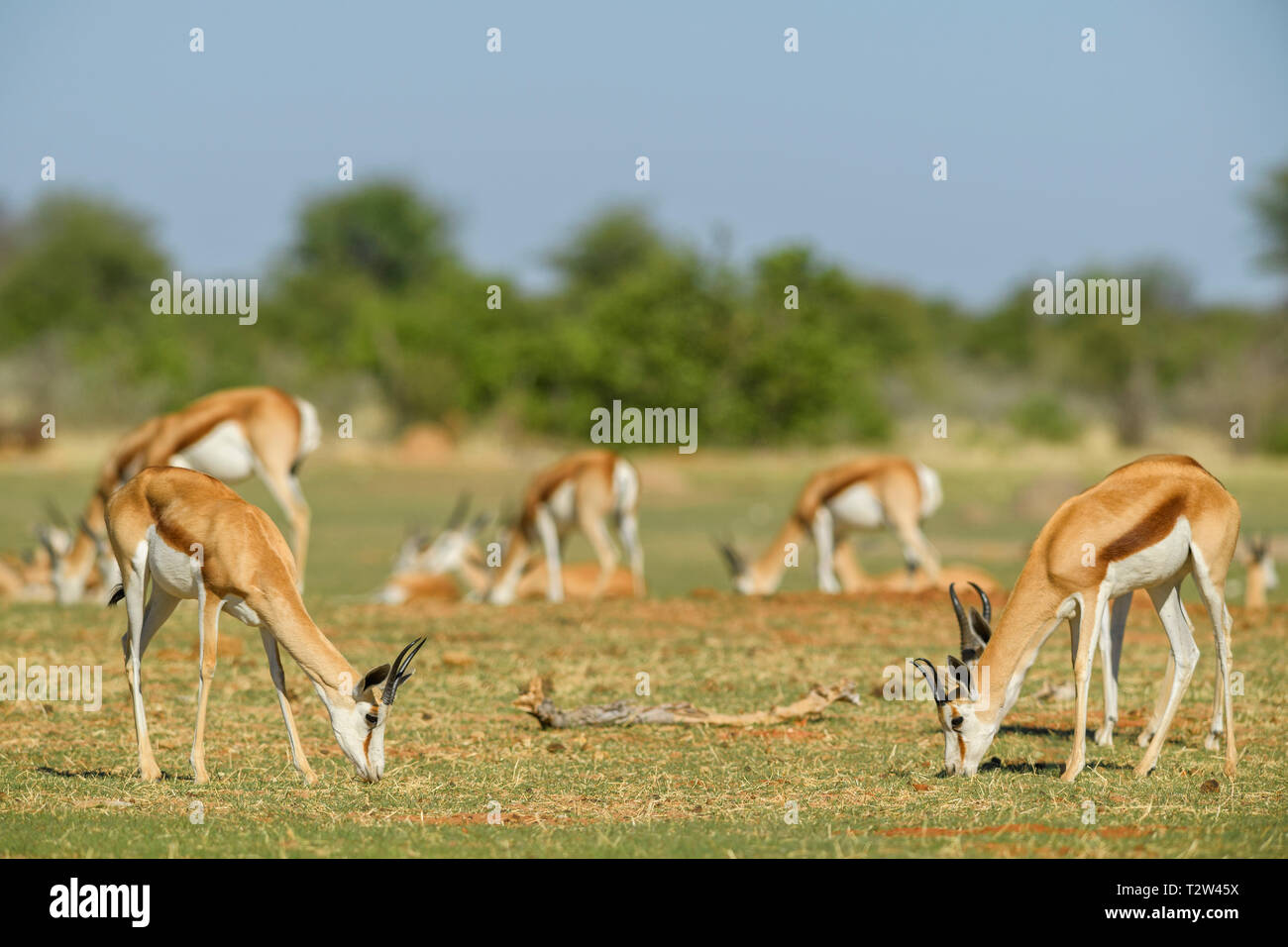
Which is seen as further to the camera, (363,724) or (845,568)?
(845,568)

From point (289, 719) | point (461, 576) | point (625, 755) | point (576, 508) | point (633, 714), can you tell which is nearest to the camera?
point (289, 719)

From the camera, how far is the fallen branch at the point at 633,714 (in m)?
9.16

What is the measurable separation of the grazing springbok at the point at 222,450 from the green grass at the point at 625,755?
2.74 ft

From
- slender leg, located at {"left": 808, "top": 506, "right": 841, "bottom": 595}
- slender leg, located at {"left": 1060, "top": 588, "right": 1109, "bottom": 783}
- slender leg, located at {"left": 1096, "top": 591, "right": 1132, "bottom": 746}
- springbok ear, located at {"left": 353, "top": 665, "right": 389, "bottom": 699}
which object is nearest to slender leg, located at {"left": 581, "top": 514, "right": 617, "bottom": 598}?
slender leg, located at {"left": 808, "top": 506, "right": 841, "bottom": 595}

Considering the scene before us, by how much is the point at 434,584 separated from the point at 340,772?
8.96m

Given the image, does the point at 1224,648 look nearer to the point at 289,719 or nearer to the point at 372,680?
the point at 372,680

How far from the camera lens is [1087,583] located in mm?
7688

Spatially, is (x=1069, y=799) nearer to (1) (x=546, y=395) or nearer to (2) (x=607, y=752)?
(2) (x=607, y=752)

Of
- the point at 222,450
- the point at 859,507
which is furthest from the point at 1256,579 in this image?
the point at 222,450

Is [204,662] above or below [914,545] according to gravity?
below

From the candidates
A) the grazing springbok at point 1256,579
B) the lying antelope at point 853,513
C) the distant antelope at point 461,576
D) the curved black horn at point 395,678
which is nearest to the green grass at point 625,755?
the curved black horn at point 395,678

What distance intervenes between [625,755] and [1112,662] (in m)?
2.82
